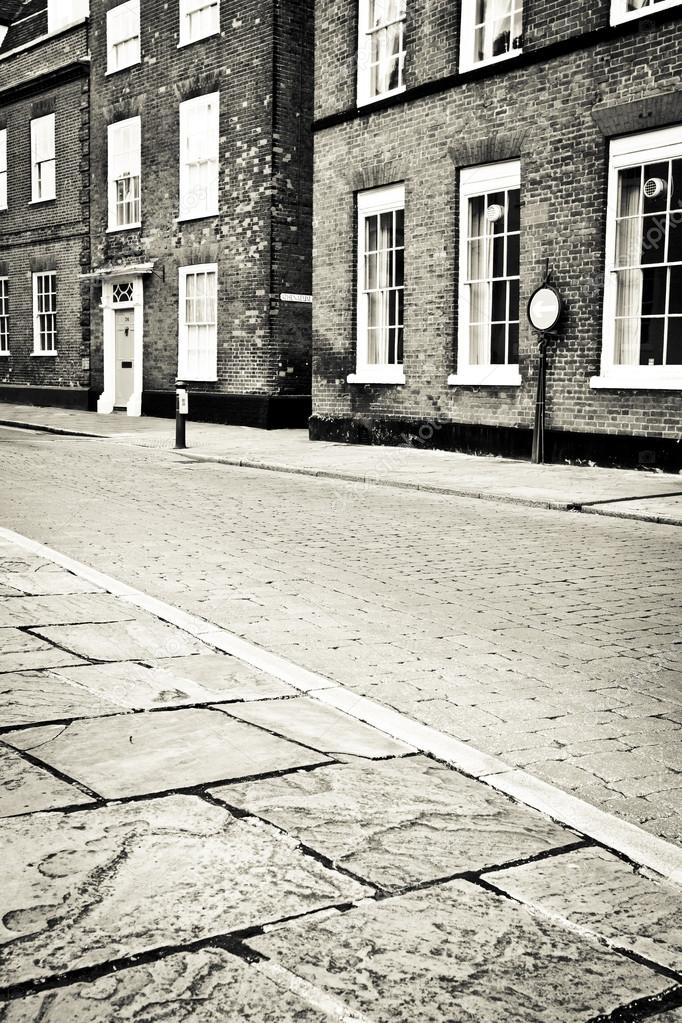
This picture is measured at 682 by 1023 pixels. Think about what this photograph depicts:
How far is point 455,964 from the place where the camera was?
2.61 meters

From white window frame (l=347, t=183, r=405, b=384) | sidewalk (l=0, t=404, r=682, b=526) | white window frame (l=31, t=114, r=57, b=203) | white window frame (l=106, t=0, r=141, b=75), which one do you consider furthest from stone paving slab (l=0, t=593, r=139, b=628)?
white window frame (l=31, t=114, r=57, b=203)

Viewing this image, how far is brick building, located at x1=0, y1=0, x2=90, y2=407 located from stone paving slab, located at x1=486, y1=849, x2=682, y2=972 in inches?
982

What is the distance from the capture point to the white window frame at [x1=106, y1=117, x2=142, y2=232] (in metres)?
24.6

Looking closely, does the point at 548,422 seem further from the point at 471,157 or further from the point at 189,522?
the point at 189,522

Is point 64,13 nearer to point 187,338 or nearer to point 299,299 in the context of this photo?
point 187,338

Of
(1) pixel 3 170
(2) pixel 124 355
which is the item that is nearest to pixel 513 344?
(2) pixel 124 355

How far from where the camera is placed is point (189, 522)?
9.67m

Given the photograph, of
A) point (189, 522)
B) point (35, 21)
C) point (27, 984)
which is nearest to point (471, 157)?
Answer: point (189, 522)

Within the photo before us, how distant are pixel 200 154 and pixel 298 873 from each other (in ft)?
70.7

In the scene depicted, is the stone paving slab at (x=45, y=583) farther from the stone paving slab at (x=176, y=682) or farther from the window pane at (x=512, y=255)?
the window pane at (x=512, y=255)

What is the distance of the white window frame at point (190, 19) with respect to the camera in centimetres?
2212

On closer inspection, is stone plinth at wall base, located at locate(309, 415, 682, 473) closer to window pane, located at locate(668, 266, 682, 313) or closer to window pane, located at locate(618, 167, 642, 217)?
window pane, located at locate(668, 266, 682, 313)

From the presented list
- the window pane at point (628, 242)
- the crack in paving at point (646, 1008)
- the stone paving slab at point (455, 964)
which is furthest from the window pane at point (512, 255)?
the crack in paving at point (646, 1008)

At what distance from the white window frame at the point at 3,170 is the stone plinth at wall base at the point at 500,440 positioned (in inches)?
582
